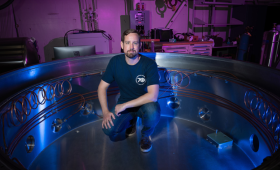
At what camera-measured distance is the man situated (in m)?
1.42

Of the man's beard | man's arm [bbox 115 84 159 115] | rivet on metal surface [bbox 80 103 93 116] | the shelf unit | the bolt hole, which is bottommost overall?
the bolt hole

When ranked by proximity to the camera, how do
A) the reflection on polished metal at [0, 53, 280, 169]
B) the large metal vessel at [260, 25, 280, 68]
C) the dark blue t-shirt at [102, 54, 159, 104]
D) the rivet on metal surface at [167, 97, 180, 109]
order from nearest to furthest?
the reflection on polished metal at [0, 53, 280, 169] → the dark blue t-shirt at [102, 54, 159, 104] → the rivet on metal surface at [167, 97, 180, 109] → the large metal vessel at [260, 25, 280, 68]

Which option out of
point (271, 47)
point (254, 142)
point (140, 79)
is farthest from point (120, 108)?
point (271, 47)

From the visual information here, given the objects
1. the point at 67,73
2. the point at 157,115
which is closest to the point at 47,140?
the point at 67,73

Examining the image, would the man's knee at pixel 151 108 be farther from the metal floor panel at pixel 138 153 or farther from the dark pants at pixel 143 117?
the metal floor panel at pixel 138 153

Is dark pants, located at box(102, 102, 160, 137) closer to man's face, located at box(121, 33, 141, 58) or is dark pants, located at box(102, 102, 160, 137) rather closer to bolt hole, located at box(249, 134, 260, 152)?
man's face, located at box(121, 33, 141, 58)

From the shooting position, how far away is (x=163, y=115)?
204 centimetres

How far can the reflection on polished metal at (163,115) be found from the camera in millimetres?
1220

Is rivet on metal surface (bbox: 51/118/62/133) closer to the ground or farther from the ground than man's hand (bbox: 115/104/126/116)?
closer to the ground

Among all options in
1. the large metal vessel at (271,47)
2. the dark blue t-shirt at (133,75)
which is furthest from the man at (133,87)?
the large metal vessel at (271,47)

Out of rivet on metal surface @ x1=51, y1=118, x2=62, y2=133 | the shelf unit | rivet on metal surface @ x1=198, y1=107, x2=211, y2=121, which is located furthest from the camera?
the shelf unit

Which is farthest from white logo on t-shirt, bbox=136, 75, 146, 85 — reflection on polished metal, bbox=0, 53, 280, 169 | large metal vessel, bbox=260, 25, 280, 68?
large metal vessel, bbox=260, 25, 280, 68

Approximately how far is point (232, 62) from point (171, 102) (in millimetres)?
725

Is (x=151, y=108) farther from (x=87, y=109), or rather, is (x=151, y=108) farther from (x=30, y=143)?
(x=30, y=143)
